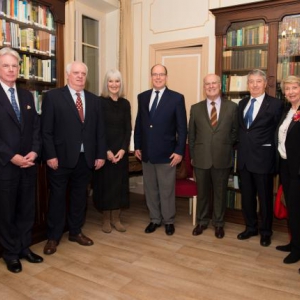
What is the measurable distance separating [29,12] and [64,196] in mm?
1859

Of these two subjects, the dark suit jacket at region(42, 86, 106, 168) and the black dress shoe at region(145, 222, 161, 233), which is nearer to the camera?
the dark suit jacket at region(42, 86, 106, 168)

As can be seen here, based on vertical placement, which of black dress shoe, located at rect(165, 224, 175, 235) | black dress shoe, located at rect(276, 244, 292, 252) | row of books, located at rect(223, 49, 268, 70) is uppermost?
row of books, located at rect(223, 49, 268, 70)

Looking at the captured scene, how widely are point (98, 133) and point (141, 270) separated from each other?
1.22 m

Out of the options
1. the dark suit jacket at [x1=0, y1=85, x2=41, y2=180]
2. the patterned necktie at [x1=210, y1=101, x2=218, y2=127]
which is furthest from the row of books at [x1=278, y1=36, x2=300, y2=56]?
the dark suit jacket at [x1=0, y1=85, x2=41, y2=180]

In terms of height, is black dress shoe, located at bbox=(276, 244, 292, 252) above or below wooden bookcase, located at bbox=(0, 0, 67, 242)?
below

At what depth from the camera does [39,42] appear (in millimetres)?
3373

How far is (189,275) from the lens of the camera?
8.18 feet

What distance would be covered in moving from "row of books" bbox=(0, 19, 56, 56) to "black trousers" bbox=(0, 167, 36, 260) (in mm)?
1337

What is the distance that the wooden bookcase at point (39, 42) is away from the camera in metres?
3.13

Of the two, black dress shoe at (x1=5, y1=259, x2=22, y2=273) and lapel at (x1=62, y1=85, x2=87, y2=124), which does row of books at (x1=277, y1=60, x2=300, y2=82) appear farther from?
black dress shoe at (x1=5, y1=259, x2=22, y2=273)

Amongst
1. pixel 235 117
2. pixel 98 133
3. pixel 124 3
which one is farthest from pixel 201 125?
pixel 124 3

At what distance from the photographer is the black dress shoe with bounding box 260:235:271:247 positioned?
308 cm

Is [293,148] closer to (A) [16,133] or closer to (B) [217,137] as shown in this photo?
(B) [217,137]

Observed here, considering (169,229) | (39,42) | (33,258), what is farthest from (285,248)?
(39,42)
